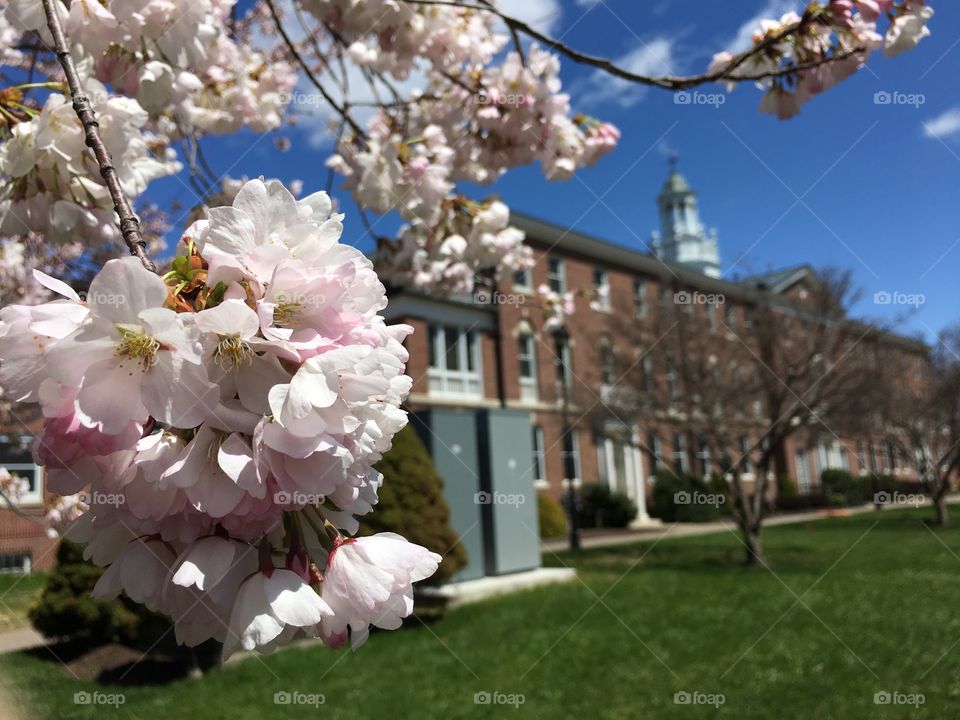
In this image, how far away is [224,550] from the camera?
77cm

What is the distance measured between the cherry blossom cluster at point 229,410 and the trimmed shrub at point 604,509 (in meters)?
20.9

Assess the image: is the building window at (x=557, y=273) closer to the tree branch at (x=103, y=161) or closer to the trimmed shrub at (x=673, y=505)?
the trimmed shrub at (x=673, y=505)

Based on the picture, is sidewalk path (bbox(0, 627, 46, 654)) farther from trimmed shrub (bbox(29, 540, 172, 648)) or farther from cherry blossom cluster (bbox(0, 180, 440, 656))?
cherry blossom cluster (bbox(0, 180, 440, 656))

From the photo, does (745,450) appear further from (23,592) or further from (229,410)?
(229,410)

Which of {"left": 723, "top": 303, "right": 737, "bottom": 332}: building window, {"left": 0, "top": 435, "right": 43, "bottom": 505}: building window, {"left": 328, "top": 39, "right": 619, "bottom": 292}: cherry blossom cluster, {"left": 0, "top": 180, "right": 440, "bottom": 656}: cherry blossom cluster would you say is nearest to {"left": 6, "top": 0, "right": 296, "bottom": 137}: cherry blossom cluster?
{"left": 328, "top": 39, "right": 619, "bottom": 292}: cherry blossom cluster

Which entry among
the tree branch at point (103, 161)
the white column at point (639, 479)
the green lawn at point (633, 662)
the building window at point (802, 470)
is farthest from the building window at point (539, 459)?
the tree branch at point (103, 161)

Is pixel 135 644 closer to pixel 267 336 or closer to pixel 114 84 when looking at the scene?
pixel 114 84

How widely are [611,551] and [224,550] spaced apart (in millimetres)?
12959

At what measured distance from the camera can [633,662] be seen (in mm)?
5086

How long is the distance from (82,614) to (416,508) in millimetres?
3007

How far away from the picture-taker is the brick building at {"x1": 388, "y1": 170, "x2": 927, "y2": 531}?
13.9 meters

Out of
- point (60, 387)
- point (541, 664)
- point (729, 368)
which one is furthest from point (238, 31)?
point (729, 368)

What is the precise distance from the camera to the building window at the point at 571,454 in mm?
21181

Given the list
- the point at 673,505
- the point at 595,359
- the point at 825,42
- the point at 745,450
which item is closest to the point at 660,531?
the point at 673,505
